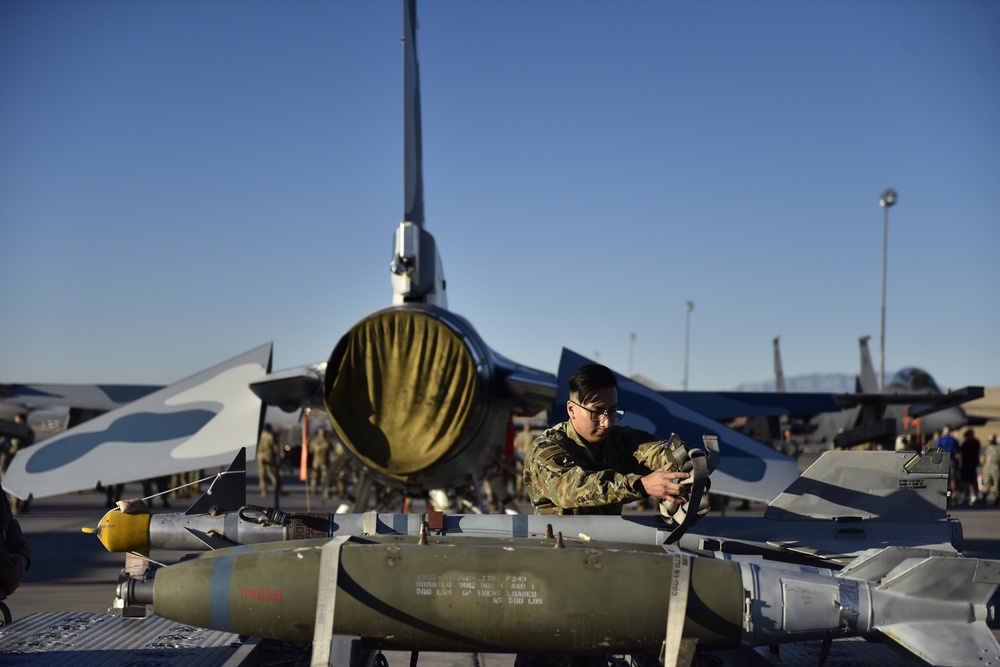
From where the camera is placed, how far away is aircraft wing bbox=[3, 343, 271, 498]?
8.91 metres

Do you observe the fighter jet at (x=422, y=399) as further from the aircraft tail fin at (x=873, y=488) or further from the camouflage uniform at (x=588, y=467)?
the camouflage uniform at (x=588, y=467)

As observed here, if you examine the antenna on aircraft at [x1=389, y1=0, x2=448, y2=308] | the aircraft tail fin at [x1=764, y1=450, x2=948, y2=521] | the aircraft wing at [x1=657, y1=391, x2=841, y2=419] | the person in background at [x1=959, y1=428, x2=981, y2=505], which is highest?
the antenna on aircraft at [x1=389, y1=0, x2=448, y2=308]

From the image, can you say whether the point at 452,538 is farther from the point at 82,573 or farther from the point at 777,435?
the point at 777,435

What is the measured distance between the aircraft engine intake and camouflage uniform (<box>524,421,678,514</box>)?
422 centimetres

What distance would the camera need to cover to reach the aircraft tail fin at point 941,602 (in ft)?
12.2

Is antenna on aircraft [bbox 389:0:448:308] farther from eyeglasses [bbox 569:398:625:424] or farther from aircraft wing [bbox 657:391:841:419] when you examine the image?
eyeglasses [bbox 569:398:625:424]

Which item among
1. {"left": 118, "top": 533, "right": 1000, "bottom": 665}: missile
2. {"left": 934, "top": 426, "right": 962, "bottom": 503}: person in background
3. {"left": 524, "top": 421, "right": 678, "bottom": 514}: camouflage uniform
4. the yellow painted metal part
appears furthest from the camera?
{"left": 934, "top": 426, "right": 962, "bottom": 503}: person in background

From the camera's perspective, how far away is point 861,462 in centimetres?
491

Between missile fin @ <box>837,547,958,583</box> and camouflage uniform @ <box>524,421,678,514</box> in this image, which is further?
missile fin @ <box>837,547,958,583</box>

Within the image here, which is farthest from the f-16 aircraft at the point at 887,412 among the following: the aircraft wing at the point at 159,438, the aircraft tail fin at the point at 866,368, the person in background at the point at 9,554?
the person in background at the point at 9,554

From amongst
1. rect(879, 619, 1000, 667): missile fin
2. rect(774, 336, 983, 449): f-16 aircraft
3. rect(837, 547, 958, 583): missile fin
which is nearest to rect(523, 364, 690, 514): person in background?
rect(837, 547, 958, 583): missile fin

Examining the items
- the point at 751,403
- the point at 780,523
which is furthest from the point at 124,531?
the point at 751,403

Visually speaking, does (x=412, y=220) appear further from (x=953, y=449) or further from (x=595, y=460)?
(x=953, y=449)

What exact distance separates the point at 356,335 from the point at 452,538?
478 centimetres
